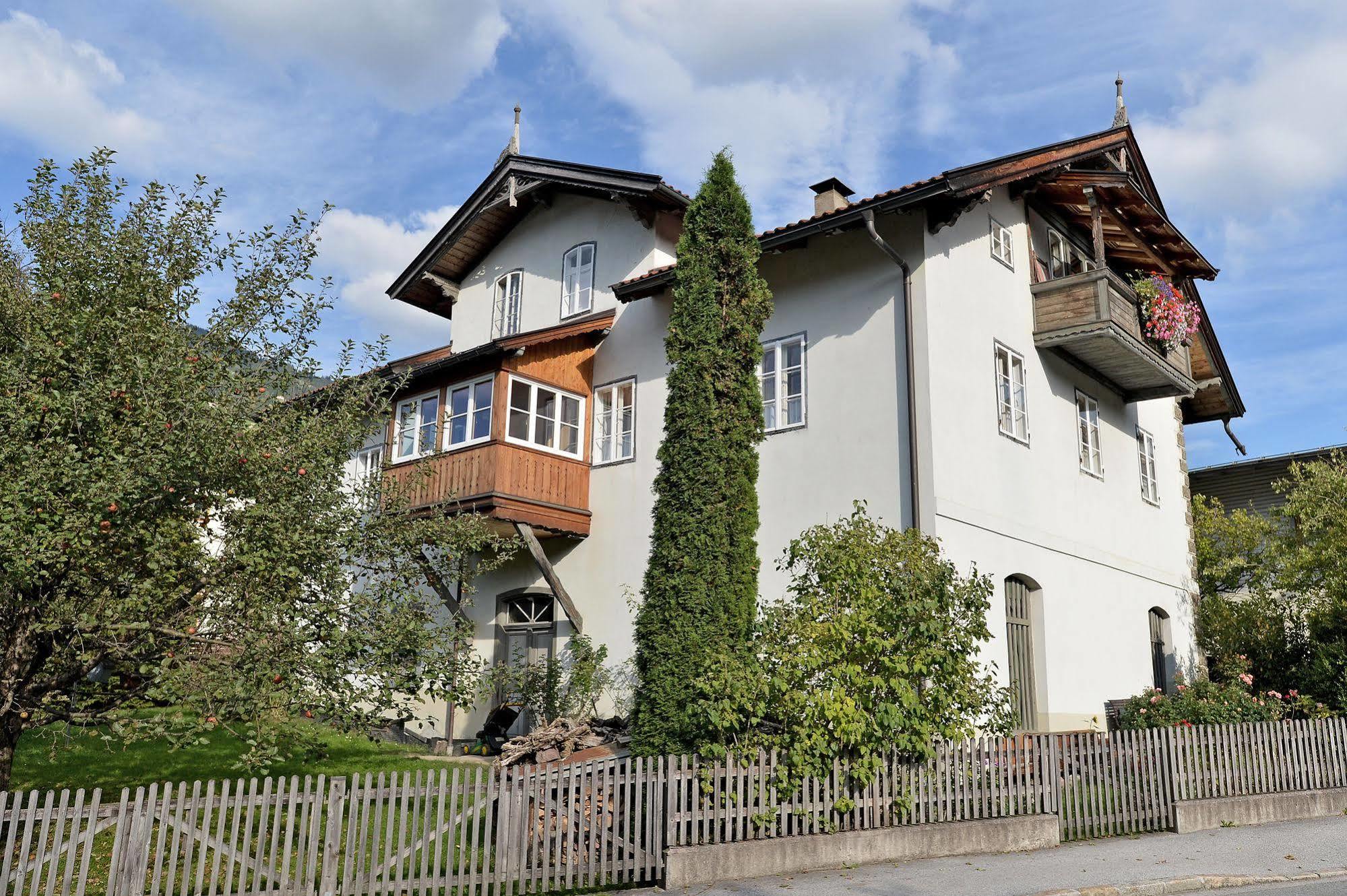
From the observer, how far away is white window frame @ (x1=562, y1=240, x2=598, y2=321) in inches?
782

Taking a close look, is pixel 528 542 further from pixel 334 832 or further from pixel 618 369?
pixel 334 832

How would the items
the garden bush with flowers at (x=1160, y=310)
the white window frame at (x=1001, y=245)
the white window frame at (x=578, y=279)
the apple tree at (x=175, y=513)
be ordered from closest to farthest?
1. the apple tree at (x=175, y=513)
2. the white window frame at (x=1001, y=245)
3. the garden bush with flowers at (x=1160, y=310)
4. the white window frame at (x=578, y=279)

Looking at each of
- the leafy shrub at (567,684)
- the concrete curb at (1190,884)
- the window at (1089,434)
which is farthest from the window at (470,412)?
the concrete curb at (1190,884)

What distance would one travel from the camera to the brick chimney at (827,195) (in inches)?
682

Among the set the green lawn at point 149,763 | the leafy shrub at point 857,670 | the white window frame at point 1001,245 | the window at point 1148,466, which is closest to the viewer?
the leafy shrub at point 857,670

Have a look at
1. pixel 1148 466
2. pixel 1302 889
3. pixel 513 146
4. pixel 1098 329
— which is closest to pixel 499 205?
pixel 513 146

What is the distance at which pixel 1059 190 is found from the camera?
59.2ft

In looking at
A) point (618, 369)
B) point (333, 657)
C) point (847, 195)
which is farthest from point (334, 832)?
point (847, 195)

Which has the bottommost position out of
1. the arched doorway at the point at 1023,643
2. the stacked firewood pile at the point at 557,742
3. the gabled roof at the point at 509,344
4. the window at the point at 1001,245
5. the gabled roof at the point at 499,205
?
the stacked firewood pile at the point at 557,742

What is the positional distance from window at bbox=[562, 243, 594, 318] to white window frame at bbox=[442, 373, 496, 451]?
3147mm

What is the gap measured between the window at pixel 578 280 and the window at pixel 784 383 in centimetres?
469

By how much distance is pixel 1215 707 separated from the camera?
1479cm

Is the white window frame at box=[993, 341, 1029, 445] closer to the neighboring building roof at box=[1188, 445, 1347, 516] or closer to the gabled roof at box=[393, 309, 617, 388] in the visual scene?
the gabled roof at box=[393, 309, 617, 388]

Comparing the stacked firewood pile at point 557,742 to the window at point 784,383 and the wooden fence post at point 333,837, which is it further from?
Result: the window at point 784,383
